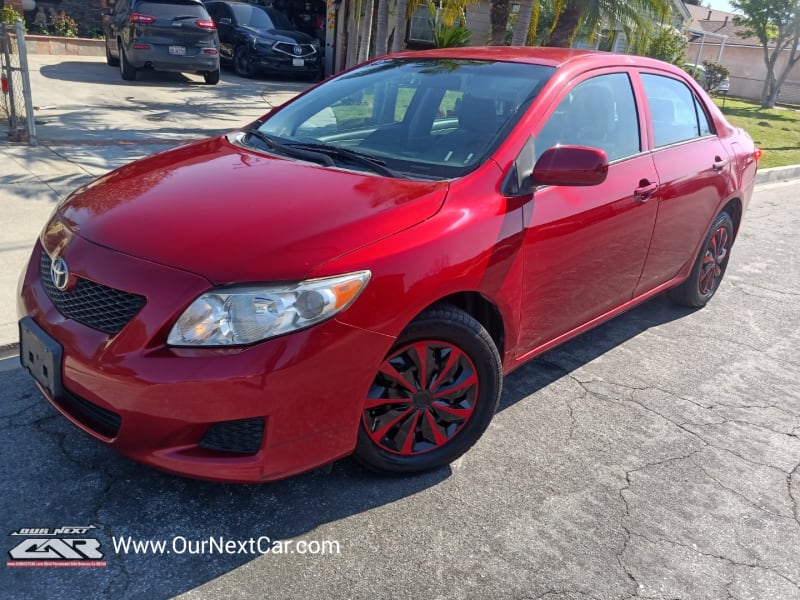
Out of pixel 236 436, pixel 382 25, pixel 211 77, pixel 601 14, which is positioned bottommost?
pixel 211 77

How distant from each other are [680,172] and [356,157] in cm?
209

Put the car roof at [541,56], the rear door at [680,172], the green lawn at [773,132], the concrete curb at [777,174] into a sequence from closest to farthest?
the car roof at [541,56] < the rear door at [680,172] < the concrete curb at [777,174] < the green lawn at [773,132]

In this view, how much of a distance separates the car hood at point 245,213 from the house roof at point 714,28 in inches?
1652

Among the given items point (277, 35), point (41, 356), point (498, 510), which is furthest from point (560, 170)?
point (277, 35)

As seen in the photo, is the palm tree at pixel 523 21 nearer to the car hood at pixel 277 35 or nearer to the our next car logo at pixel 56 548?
the car hood at pixel 277 35

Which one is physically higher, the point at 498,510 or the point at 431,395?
the point at 431,395

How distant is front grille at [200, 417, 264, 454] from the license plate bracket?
24.3 inches

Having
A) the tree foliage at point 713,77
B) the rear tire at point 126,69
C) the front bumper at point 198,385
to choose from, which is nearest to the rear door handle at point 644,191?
the front bumper at point 198,385

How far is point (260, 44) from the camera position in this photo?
14906 millimetres

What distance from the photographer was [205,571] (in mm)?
2357

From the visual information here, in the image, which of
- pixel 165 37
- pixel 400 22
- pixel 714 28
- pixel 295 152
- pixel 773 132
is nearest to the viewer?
pixel 295 152

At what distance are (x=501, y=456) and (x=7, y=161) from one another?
572 centimetres

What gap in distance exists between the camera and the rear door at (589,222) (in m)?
3.17

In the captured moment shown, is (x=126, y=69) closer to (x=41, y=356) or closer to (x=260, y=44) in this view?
(x=260, y=44)
